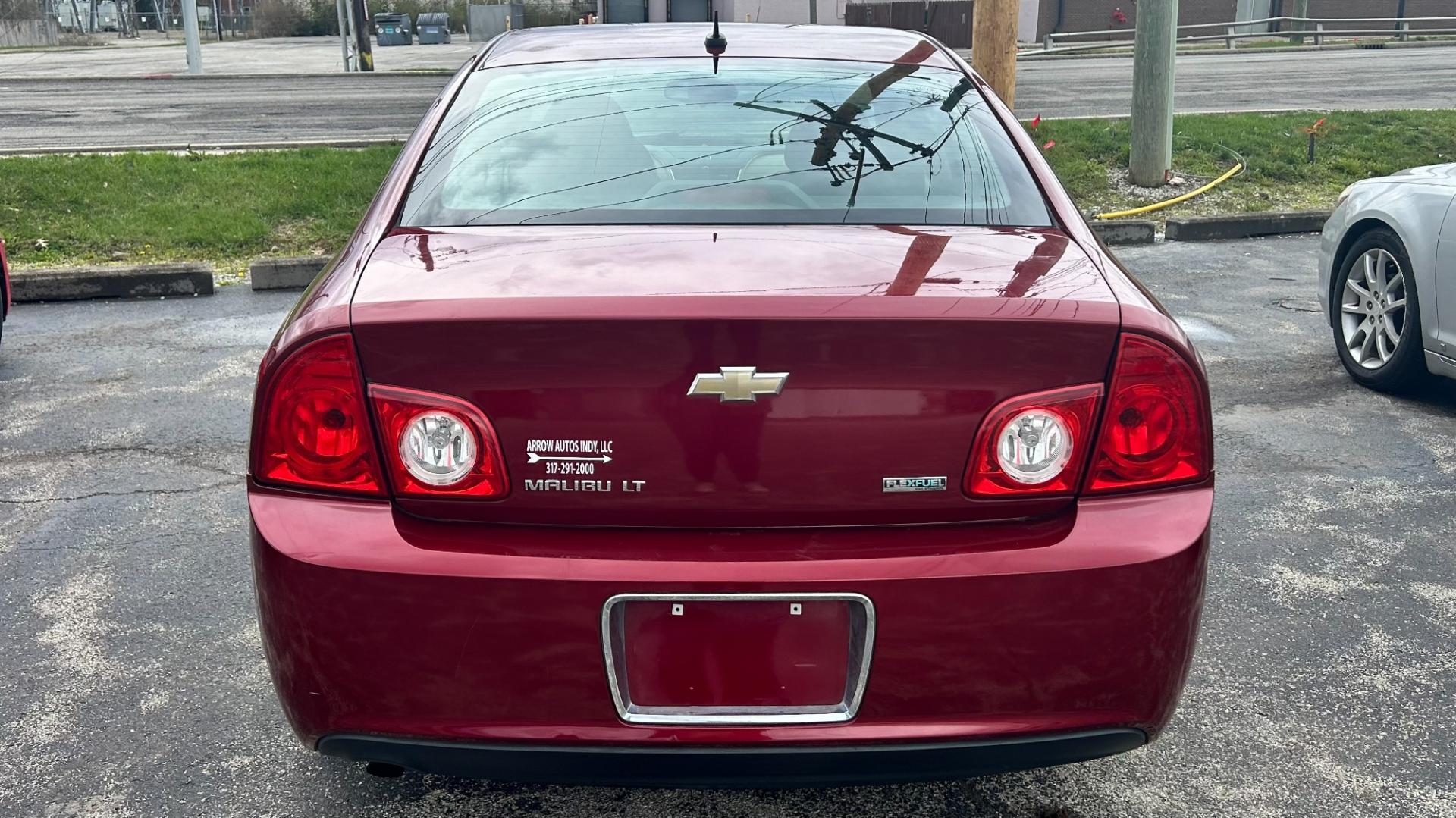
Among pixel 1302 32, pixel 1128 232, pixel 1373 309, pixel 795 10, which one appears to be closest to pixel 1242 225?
pixel 1128 232

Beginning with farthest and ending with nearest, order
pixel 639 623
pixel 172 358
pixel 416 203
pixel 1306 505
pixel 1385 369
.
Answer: pixel 172 358, pixel 1385 369, pixel 1306 505, pixel 416 203, pixel 639 623

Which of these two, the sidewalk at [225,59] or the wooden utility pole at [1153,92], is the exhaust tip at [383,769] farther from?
the sidewalk at [225,59]

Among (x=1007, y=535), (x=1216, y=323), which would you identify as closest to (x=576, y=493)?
(x=1007, y=535)

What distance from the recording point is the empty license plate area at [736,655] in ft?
6.60

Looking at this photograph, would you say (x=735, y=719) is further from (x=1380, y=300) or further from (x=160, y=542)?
(x=1380, y=300)

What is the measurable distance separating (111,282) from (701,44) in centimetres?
559

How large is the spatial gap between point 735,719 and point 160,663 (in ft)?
6.25

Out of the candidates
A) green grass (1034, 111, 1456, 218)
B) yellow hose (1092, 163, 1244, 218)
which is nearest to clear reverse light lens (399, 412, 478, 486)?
yellow hose (1092, 163, 1244, 218)

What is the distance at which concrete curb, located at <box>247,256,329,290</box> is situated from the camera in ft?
26.0

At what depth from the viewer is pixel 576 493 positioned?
206 cm

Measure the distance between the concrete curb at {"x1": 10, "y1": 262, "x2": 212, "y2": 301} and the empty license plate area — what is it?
6.60 meters

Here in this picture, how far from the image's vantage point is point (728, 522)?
6.82ft

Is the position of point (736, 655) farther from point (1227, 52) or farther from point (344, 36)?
point (1227, 52)

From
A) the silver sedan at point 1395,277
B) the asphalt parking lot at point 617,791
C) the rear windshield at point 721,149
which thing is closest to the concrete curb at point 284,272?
the asphalt parking lot at point 617,791
